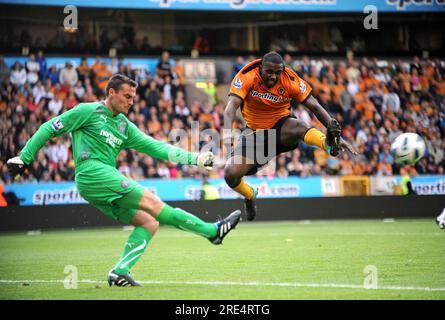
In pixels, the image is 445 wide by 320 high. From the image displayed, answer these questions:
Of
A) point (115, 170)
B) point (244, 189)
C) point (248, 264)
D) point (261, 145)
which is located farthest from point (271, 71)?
point (115, 170)

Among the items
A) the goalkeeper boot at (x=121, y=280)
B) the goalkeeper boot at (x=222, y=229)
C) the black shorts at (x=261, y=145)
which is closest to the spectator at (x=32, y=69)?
the black shorts at (x=261, y=145)

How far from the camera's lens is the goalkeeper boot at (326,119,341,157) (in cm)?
999

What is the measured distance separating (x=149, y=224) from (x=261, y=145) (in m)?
3.44

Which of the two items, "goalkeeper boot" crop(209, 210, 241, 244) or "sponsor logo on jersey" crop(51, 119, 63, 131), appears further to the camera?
A: "goalkeeper boot" crop(209, 210, 241, 244)

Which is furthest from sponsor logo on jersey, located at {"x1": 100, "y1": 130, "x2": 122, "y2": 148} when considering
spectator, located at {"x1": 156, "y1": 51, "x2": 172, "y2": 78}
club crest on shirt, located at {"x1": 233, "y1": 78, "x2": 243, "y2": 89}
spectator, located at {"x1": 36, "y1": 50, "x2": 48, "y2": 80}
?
spectator, located at {"x1": 156, "y1": 51, "x2": 172, "y2": 78}

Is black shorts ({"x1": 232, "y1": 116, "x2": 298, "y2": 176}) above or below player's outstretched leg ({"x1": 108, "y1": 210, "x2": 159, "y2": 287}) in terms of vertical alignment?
above

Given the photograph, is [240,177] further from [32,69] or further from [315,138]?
[32,69]

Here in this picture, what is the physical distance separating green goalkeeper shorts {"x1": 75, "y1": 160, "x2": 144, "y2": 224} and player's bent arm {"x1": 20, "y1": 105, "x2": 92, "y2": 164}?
1.40 feet

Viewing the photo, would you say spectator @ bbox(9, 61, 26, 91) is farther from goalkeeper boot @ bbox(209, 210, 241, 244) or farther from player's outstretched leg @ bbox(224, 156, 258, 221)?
goalkeeper boot @ bbox(209, 210, 241, 244)

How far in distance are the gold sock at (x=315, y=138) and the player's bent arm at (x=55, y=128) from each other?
365 cm

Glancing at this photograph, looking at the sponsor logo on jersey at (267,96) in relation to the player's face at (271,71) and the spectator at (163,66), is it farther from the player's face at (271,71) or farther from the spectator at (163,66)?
the spectator at (163,66)

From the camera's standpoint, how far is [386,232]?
16375 mm
